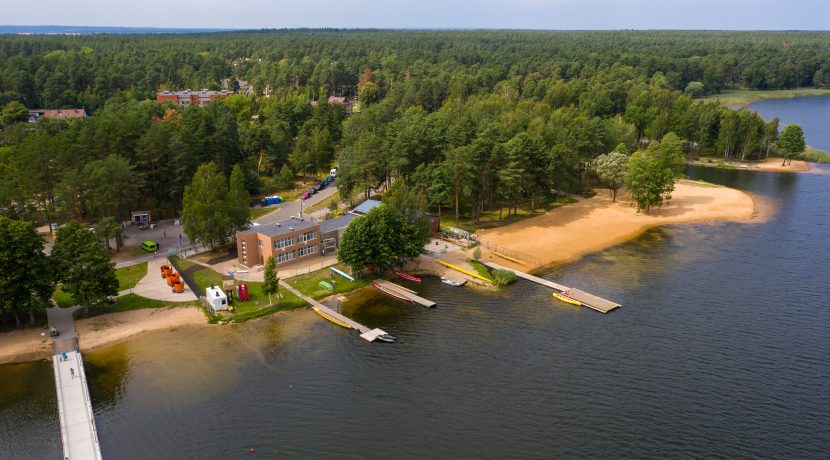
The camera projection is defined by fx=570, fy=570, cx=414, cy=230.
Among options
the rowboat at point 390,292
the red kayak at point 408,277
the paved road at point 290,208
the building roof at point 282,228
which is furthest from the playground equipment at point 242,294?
the paved road at point 290,208

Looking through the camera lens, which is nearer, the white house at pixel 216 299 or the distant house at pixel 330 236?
the white house at pixel 216 299

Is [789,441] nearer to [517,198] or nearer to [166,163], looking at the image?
[517,198]

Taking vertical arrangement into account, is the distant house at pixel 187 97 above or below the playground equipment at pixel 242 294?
above

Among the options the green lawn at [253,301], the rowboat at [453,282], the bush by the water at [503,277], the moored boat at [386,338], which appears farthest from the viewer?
the bush by the water at [503,277]

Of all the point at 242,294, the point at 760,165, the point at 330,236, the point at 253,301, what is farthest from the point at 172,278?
the point at 760,165

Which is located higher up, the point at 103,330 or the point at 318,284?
the point at 318,284

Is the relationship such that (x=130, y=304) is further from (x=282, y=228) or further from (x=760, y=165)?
(x=760, y=165)

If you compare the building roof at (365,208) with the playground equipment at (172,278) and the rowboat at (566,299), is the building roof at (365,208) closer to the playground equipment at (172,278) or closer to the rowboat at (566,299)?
the playground equipment at (172,278)
